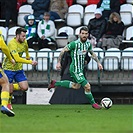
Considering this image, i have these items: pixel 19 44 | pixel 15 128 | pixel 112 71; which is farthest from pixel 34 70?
pixel 15 128

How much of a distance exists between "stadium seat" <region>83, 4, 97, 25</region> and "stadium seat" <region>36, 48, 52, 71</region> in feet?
8.65

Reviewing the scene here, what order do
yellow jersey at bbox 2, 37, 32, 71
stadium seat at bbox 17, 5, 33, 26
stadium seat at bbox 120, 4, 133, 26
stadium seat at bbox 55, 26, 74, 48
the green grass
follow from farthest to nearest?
stadium seat at bbox 17, 5, 33, 26 < stadium seat at bbox 120, 4, 133, 26 < stadium seat at bbox 55, 26, 74, 48 < yellow jersey at bbox 2, 37, 32, 71 < the green grass

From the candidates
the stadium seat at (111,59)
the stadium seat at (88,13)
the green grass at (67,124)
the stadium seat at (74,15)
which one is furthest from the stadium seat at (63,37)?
the green grass at (67,124)

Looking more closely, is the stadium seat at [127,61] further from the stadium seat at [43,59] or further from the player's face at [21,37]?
the player's face at [21,37]

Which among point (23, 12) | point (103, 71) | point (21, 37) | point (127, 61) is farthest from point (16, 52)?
point (23, 12)

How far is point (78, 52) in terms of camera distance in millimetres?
17266

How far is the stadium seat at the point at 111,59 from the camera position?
831 inches

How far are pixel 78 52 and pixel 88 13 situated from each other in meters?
6.47

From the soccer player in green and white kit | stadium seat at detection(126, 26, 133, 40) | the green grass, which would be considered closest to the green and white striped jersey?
the soccer player in green and white kit

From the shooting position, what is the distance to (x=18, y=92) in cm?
2109

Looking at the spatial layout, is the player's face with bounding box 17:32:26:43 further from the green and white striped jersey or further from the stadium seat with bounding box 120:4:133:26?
the stadium seat with bounding box 120:4:133:26

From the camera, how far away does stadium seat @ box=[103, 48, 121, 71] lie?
21097mm

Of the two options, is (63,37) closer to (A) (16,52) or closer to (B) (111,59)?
(B) (111,59)

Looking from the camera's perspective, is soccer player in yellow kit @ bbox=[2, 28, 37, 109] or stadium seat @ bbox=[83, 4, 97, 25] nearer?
soccer player in yellow kit @ bbox=[2, 28, 37, 109]
